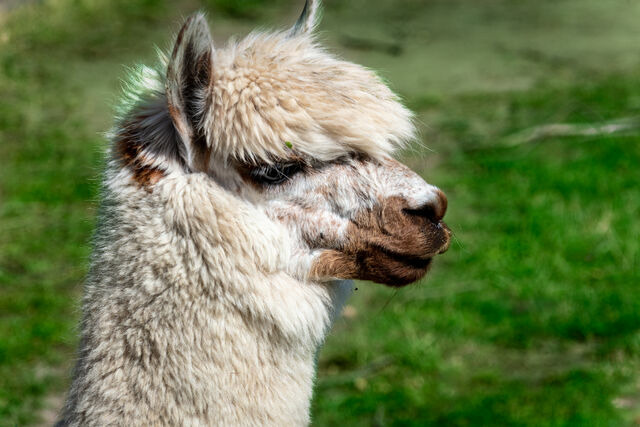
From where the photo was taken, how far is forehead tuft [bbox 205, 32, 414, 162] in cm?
220

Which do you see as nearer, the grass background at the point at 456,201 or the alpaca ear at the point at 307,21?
the alpaca ear at the point at 307,21

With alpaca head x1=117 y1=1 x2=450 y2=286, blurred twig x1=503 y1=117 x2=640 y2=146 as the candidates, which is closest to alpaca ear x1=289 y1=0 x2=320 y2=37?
alpaca head x1=117 y1=1 x2=450 y2=286

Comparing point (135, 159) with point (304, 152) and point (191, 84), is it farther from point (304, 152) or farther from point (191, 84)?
point (304, 152)

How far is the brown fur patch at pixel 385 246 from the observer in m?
2.29

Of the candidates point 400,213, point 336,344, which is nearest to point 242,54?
point 400,213

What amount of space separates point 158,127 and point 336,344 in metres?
2.64

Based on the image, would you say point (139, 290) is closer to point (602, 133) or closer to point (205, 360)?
point (205, 360)

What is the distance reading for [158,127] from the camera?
7.36 feet

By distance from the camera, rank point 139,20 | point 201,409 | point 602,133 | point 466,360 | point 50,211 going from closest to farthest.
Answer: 1. point 201,409
2. point 466,360
3. point 50,211
4. point 602,133
5. point 139,20

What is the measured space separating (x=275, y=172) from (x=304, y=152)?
0.32 feet

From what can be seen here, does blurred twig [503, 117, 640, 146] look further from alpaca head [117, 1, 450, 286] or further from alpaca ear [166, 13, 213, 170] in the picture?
alpaca ear [166, 13, 213, 170]

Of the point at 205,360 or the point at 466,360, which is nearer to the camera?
the point at 205,360

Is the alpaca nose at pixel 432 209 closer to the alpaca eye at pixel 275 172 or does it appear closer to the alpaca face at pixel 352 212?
the alpaca face at pixel 352 212

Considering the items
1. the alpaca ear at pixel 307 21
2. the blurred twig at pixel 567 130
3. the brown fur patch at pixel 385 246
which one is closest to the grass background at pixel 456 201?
the blurred twig at pixel 567 130
